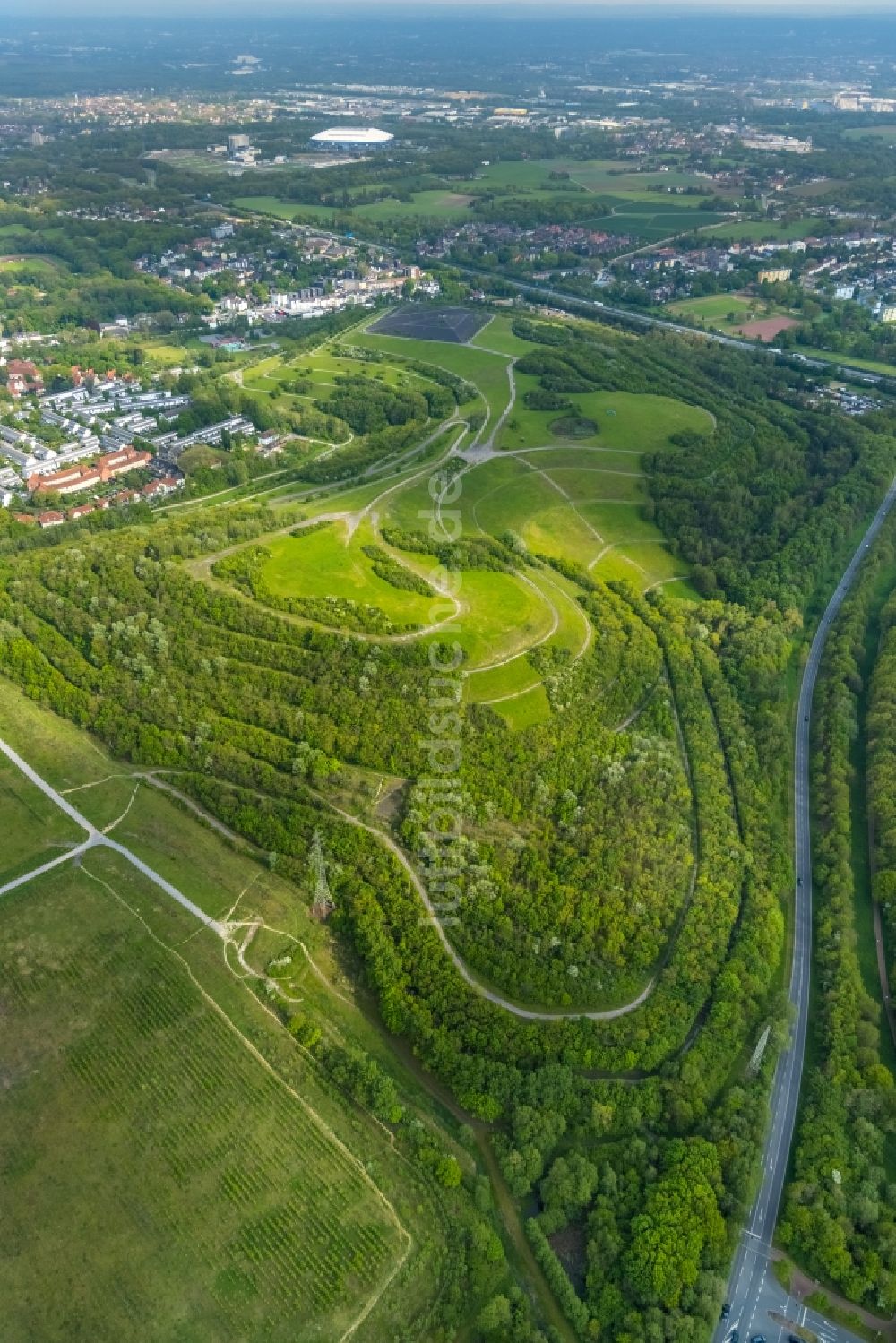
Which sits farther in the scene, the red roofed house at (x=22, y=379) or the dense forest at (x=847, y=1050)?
the red roofed house at (x=22, y=379)

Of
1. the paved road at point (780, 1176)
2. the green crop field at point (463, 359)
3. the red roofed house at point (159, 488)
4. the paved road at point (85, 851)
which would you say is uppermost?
the green crop field at point (463, 359)

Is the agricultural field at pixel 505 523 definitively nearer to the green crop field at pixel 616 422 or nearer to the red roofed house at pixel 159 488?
the green crop field at pixel 616 422

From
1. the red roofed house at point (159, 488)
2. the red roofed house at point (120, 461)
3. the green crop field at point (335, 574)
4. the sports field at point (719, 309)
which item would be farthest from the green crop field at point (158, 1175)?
the sports field at point (719, 309)

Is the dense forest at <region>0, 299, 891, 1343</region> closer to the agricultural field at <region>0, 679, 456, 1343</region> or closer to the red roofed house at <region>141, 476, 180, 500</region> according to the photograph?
the agricultural field at <region>0, 679, 456, 1343</region>

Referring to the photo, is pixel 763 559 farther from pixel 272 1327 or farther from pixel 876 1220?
pixel 272 1327

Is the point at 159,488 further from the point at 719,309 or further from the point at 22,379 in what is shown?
the point at 719,309

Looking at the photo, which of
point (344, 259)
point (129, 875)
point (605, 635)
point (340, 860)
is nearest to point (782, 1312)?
point (340, 860)

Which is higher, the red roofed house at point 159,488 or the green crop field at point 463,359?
the green crop field at point 463,359

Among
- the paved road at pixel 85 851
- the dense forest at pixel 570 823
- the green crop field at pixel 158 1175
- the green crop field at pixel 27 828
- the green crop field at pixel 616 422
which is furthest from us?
the green crop field at pixel 616 422
